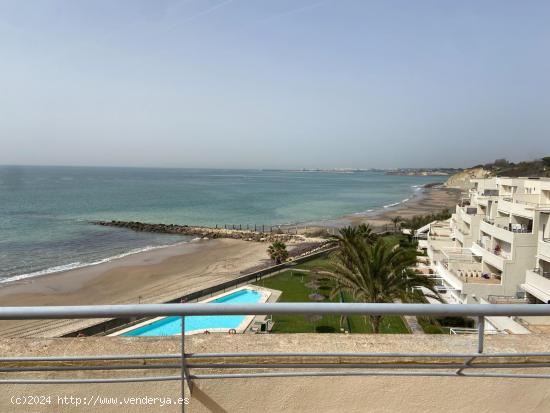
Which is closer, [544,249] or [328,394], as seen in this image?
[328,394]

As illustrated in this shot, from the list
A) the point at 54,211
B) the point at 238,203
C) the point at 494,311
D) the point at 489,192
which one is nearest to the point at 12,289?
the point at 494,311

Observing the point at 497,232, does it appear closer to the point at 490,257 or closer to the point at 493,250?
the point at 493,250

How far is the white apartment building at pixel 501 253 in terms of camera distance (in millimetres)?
19641

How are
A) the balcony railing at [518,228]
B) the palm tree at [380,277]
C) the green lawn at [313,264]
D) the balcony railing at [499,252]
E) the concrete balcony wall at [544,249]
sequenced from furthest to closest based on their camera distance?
the green lawn at [313,264]
the balcony railing at [518,228]
the balcony railing at [499,252]
the concrete balcony wall at [544,249]
the palm tree at [380,277]

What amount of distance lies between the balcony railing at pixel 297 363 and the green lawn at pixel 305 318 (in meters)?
9.20

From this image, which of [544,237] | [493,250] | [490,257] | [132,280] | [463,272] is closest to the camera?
[544,237]

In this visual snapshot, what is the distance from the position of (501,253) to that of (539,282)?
370cm

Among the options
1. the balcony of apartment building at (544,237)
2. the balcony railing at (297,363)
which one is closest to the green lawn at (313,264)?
the balcony of apartment building at (544,237)

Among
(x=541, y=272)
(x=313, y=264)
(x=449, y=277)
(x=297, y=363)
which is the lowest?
(x=313, y=264)

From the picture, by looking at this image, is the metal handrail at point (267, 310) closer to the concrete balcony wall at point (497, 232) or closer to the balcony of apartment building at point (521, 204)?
the concrete balcony wall at point (497, 232)

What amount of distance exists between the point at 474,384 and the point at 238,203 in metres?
95.8

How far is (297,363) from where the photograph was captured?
2811mm

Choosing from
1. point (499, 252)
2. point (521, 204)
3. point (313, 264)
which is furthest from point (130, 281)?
point (521, 204)

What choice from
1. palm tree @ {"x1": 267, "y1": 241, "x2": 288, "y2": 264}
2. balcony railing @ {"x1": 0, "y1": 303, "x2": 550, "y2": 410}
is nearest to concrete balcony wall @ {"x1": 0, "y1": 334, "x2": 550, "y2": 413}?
balcony railing @ {"x1": 0, "y1": 303, "x2": 550, "y2": 410}
